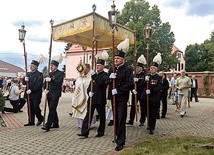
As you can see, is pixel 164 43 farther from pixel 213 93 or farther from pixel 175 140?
pixel 175 140

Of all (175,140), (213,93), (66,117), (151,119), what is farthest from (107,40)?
(213,93)

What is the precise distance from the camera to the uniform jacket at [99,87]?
848cm

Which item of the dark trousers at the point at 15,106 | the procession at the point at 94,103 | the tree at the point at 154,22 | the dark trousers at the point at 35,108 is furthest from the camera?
the tree at the point at 154,22

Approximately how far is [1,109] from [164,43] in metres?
37.3

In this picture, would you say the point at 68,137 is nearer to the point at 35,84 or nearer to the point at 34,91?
the point at 34,91

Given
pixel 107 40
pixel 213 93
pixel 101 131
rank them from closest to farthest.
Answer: pixel 101 131, pixel 107 40, pixel 213 93

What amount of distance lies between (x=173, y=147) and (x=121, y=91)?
5.45 feet

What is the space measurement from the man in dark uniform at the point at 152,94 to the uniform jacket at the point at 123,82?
75.8 inches

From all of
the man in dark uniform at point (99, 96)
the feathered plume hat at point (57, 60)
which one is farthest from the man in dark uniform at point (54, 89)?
the man in dark uniform at point (99, 96)

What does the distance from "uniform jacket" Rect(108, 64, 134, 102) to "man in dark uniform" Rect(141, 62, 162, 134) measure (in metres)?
1.93

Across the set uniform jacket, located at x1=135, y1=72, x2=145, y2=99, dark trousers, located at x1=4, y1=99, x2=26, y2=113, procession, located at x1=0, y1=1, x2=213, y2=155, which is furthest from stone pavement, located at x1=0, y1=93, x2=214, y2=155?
dark trousers, located at x1=4, y1=99, x2=26, y2=113

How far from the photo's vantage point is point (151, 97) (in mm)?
9617

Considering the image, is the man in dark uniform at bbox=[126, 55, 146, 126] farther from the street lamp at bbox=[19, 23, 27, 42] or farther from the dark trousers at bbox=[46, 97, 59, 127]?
the street lamp at bbox=[19, 23, 27, 42]

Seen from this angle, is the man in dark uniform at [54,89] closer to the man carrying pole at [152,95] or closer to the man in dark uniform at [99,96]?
the man in dark uniform at [99,96]
